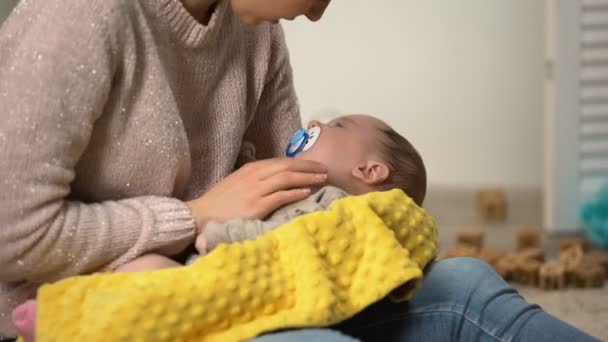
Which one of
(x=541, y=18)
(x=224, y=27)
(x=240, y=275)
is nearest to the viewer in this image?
(x=240, y=275)

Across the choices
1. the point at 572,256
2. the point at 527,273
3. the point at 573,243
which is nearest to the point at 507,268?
the point at 527,273

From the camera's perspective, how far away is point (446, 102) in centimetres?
254

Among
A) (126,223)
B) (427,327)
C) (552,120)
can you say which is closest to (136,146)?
(126,223)

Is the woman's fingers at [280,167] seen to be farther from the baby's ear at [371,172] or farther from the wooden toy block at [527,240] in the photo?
the wooden toy block at [527,240]

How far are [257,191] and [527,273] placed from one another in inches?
40.3

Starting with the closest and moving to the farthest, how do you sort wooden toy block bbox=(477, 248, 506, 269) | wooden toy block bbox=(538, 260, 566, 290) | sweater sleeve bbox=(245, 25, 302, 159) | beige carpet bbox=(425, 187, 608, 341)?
sweater sleeve bbox=(245, 25, 302, 159) < beige carpet bbox=(425, 187, 608, 341) < wooden toy block bbox=(538, 260, 566, 290) < wooden toy block bbox=(477, 248, 506, 269)

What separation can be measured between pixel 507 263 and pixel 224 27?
102cm

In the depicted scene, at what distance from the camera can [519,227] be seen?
2.32 meters

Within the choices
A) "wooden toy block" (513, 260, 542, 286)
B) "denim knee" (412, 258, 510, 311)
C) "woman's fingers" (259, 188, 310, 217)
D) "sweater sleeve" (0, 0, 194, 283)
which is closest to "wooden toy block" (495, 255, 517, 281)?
"wooden toy block" (513, 260, 542, 286)

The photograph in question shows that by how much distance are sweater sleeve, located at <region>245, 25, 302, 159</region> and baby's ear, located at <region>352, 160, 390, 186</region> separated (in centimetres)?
15

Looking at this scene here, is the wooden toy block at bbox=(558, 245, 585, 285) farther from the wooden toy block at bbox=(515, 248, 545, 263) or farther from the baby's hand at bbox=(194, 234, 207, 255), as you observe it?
the baby's hand at bbox=(194, 234, 207, 255)

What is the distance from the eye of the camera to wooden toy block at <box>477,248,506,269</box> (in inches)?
72.8

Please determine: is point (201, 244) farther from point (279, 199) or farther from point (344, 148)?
point (344, 148)

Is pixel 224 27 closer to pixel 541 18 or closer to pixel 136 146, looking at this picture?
pixel 136 146
